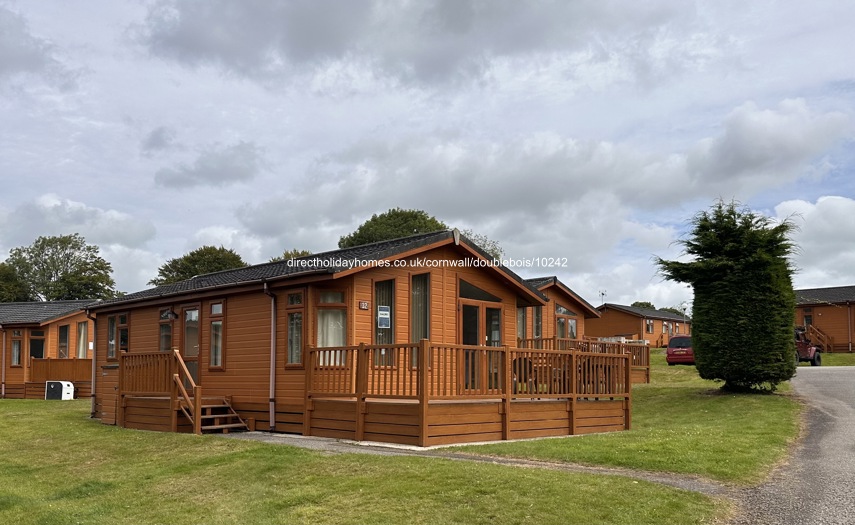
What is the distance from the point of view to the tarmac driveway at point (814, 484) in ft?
27.0

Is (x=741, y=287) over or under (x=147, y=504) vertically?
over

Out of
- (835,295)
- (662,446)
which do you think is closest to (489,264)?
(662,446)

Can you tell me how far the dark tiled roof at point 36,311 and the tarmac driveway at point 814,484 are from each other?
89.6 ft

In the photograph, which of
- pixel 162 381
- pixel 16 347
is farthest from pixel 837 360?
pixel 16 347

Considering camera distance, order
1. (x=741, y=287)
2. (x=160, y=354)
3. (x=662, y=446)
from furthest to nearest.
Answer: (x=741, y=287), (x=160, y=354), (x=662, y=446)

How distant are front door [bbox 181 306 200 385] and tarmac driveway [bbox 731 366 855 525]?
12388 millimetres

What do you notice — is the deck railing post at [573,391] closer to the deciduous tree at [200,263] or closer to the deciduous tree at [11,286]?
the deciduous tree at [200,263]

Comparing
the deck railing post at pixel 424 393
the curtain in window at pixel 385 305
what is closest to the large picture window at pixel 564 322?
the curtain in window at pixel 385 305

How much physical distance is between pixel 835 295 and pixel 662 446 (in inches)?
1666

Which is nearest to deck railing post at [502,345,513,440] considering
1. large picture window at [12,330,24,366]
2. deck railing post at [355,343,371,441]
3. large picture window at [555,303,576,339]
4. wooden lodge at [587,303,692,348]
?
deck railing post at [355,343,371,441]

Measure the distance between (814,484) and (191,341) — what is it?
13388mm

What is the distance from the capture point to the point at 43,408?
25.7 m

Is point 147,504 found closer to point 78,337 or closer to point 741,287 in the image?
point 741,287

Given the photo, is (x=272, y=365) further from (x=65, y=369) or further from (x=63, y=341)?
(x=63, y=341)
